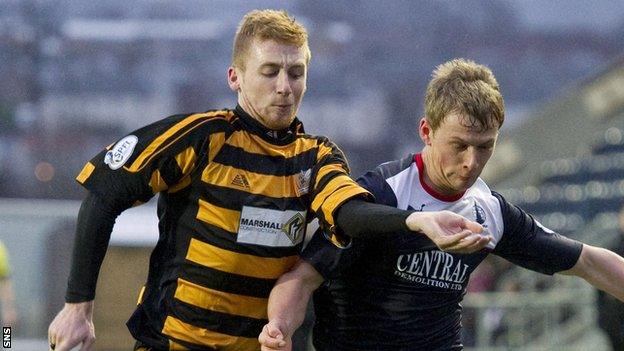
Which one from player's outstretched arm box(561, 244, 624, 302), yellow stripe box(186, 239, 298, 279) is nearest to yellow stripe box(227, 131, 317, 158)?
yellow stripe box(186, 239, 298, 279)

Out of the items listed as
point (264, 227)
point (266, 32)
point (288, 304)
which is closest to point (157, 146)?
point (264, 227)

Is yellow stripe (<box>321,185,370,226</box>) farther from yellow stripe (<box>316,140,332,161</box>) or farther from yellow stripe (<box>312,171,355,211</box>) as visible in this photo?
yellow stripe (<box>316,140,332,161</box>)

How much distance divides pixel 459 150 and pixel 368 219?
1.23 ft


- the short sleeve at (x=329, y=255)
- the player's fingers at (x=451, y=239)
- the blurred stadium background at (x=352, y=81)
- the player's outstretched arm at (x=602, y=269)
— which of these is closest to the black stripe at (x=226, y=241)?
the short sleeve at (x=329, y=255)

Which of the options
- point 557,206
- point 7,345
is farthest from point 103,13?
point 7,345

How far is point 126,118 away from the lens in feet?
43.4

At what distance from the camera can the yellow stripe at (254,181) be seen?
3.61m

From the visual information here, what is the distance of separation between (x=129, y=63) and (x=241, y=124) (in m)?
9.99

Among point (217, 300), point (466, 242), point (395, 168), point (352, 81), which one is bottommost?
point (217, 300)

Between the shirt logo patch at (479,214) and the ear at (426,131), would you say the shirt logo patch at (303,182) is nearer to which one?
the ear at (426,131)

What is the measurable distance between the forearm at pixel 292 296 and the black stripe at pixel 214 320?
143 millimetres

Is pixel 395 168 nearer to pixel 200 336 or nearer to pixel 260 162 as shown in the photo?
pixel 260 162

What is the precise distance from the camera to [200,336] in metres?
3.59

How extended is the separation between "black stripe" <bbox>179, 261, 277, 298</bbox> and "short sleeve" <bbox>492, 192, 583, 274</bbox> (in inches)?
30.6
